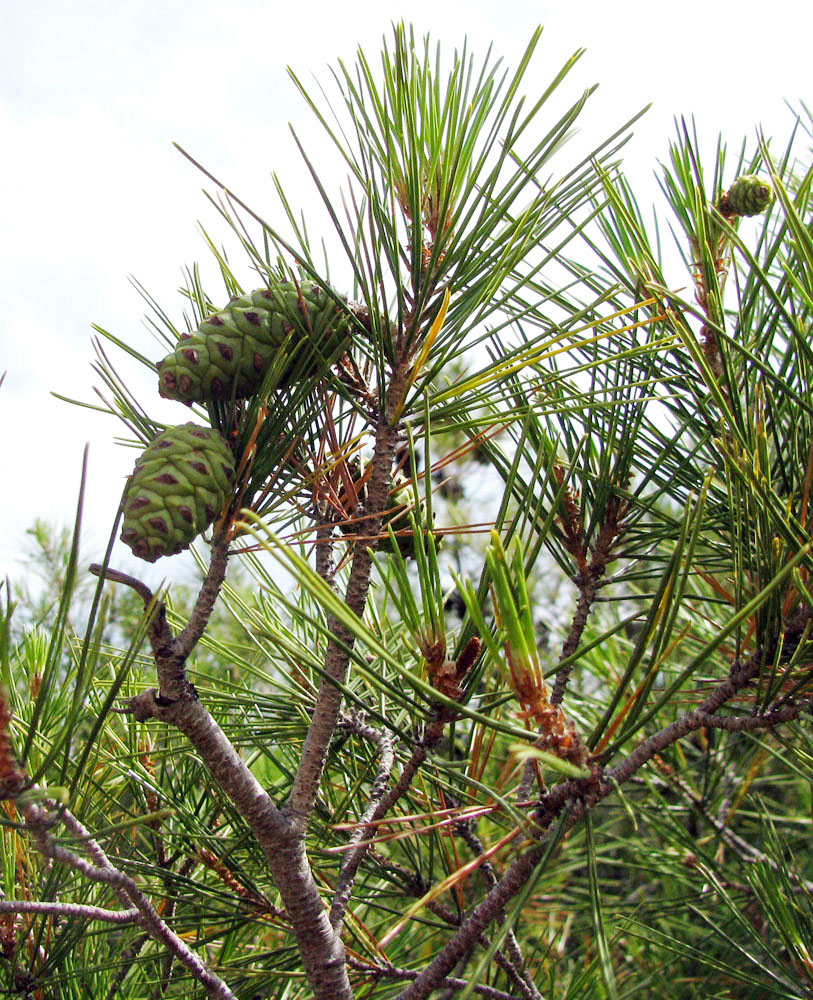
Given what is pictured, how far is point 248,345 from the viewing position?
1.52ft

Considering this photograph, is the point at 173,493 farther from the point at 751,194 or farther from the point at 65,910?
the point at 751,194

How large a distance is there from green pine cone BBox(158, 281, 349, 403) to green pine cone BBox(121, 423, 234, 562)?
0.04 m

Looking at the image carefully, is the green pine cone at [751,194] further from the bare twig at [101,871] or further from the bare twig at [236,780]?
the bare twig at [101,871]

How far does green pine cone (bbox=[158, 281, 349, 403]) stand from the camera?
0.46 metres

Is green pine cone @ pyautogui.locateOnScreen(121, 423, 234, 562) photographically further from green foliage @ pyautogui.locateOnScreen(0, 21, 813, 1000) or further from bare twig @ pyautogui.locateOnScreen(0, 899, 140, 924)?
bare twig @ pyautogui.locateOnScreen(0, 899, 140, 924)

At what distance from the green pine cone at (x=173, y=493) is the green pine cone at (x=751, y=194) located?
0.41 metres

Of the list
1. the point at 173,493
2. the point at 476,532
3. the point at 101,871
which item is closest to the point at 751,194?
the point at 476,532

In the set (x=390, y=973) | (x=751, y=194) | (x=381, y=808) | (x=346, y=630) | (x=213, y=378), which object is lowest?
(x=390, y=973)

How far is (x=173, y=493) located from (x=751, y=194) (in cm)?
44

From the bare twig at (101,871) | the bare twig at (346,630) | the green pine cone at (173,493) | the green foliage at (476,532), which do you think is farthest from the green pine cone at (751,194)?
the bare twig at (101,871)

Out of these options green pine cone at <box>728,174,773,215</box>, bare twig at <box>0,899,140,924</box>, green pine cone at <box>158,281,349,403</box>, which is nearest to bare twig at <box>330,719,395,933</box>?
bare twig at <box>0,899,140,924</box>

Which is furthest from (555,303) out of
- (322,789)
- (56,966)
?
(56,966)

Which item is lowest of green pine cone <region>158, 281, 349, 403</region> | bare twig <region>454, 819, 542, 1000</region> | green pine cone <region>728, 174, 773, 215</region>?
bare twig <region>454, 819, 542, 1000</region>

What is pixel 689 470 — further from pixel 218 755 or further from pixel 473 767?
pixel 218 755
